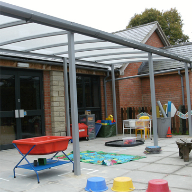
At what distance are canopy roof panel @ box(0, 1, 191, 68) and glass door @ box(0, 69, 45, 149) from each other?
858mm

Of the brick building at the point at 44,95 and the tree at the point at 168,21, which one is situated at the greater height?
the tree at the point at 168,21

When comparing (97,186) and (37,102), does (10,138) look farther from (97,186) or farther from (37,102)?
(97,186)

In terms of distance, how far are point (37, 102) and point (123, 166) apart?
5159mm

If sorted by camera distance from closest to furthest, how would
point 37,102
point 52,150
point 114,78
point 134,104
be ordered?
point 52,150 → point 37,102 → point 114,78 → point 134,104

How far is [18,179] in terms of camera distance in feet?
16.9

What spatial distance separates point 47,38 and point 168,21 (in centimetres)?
2567

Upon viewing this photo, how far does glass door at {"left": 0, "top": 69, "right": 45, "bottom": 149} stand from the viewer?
352 inches

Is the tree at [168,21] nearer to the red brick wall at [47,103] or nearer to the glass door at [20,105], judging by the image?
the red brick wall at [47,103]

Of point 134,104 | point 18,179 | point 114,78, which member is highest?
point 114,78

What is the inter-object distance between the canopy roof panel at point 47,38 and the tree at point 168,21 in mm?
20329

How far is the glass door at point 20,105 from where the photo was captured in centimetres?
894

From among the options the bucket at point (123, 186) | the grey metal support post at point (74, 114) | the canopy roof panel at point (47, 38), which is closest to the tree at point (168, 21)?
the canopy roof panel at point (47, 38)

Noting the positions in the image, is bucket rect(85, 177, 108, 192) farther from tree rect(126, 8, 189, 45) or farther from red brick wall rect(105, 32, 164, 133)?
tree rect(126, 8, 189, 45)

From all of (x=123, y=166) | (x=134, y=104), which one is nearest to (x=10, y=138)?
(x=123, y=166)
